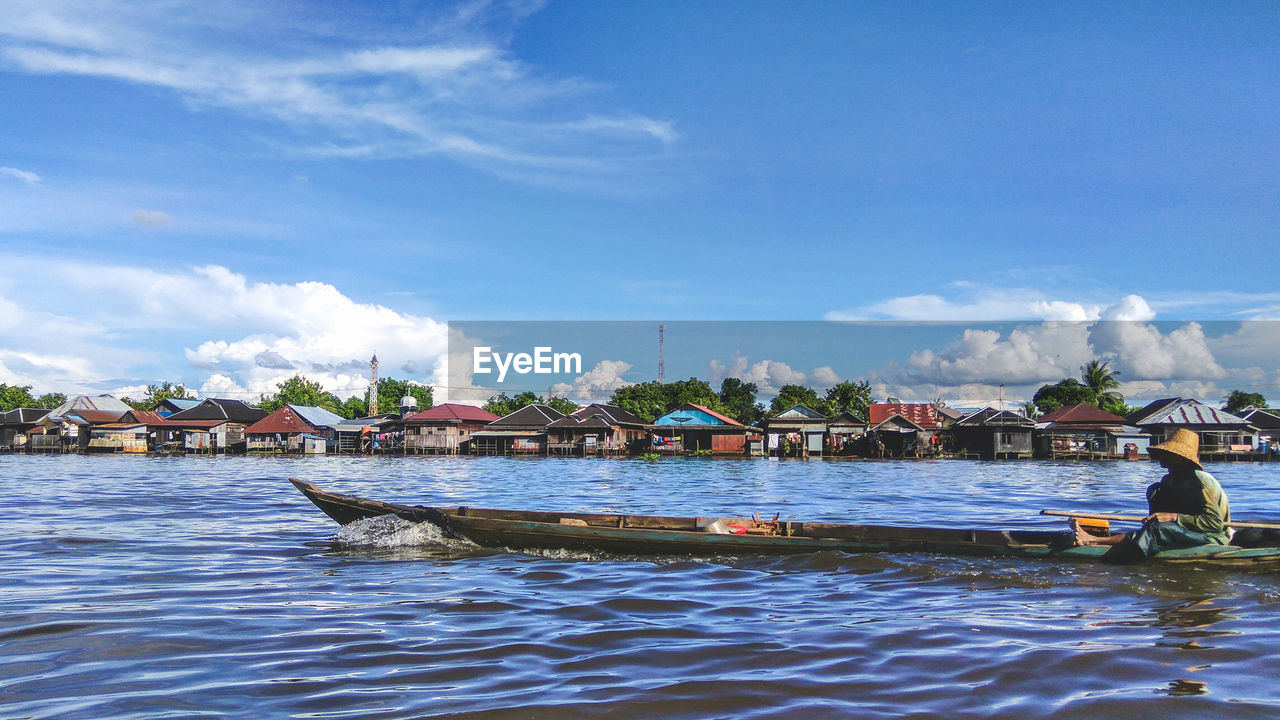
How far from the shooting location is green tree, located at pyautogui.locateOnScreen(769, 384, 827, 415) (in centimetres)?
5766

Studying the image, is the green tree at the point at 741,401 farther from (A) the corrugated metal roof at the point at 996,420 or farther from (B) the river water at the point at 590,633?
(B) the river water at the point at 590,633

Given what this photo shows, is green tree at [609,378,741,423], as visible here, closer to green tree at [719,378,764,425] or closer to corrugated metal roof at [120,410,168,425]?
green tree at [719,378,764,425]

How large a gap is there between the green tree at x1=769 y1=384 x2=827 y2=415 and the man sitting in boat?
1966 inches

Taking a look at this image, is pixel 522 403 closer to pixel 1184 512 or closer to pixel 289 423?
pixel 289 423

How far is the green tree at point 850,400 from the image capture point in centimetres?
5606

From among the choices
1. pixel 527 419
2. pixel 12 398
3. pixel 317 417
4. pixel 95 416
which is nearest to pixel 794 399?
pixel 527 419

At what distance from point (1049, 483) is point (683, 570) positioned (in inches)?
742

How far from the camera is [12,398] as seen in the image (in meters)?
67.4

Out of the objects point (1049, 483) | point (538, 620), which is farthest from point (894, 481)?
point (538, 620)

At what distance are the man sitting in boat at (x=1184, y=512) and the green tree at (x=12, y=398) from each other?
82.2 m

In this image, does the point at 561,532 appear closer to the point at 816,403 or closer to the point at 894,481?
the point at 894,481

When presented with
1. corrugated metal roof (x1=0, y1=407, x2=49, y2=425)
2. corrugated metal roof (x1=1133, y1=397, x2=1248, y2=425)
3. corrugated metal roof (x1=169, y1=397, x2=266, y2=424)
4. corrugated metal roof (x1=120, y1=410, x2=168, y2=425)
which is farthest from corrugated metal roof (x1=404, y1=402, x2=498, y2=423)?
corrugated metal roof (x1=1133, y1=397, x2=1248, y2=425)

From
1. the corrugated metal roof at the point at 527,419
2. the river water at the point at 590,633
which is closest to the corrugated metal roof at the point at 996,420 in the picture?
the corrugated metal roof at the point at 527,419

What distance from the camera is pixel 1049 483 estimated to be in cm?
2291
